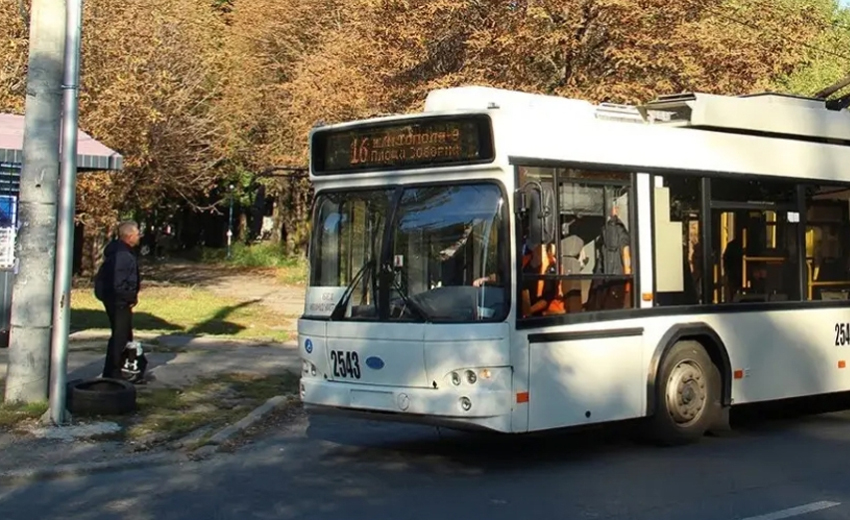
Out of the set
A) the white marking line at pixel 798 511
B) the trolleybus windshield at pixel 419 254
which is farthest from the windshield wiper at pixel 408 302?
the white marking line at pixel 798 511

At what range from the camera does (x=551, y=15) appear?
21000mm

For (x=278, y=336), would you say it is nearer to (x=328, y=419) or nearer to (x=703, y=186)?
(x=328, y=419)

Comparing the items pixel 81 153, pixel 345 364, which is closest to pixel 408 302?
pixel 345 364

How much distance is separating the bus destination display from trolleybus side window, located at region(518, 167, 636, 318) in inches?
19.0

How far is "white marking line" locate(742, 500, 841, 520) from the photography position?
7934 millimetres

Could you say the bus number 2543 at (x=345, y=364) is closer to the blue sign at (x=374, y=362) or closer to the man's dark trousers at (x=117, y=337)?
the blue sign at (x=374, y=362)

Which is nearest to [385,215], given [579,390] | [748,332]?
[579,390]

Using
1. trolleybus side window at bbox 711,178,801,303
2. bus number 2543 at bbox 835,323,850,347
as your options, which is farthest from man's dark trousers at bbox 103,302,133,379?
bus number 2543 at bbox 835,323,850,347

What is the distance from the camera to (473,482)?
931cm

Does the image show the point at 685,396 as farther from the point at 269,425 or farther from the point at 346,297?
the point at 269,425

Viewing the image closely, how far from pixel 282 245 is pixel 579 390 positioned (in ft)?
149

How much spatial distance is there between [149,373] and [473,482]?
676cm

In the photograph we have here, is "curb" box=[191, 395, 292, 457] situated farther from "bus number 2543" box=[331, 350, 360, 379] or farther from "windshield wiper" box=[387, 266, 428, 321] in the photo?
"windshield wiper" box=[387, 266, 428, 321]

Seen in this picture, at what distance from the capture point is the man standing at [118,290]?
42.7 feet
